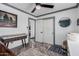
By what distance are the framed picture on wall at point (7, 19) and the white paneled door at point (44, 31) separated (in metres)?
1.63

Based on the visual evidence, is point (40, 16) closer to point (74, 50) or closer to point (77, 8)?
point (77, 8)

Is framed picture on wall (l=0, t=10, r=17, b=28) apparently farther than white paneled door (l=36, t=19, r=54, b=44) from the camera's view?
No

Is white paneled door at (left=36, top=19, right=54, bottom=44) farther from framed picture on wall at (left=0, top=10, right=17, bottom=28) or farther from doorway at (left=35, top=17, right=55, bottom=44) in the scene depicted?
framed picture on wall at (left=0, top=10, right=17, bottom=28)

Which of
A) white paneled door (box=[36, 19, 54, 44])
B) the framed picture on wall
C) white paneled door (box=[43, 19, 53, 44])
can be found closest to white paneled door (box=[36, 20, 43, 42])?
white paneled door (box=[36, 19, 54, 44])

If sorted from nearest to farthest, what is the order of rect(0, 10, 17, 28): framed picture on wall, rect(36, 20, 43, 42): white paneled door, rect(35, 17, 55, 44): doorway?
rect(0, 10, 17, 28): framed picture on wall, rect(35, 17, 55, 44): doorway, rect(36, 20, 43, 42): white paneled door

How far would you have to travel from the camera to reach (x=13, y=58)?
1.65 ft

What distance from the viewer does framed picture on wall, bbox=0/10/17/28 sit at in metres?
1.99

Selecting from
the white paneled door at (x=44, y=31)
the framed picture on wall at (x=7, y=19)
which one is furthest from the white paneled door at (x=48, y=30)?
the framed picture on wall at (x=7, y=19)

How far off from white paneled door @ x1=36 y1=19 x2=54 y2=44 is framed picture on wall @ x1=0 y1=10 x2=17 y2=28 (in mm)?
1630

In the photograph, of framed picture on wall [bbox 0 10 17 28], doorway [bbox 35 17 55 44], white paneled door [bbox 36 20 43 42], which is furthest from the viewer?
white paneled door [bbox 36 20 43 42]

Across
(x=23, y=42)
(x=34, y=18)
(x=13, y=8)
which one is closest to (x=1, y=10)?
(x=13, y=8)

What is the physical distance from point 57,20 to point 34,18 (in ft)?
4.26

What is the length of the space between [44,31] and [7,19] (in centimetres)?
206

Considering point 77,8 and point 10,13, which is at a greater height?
point 77,8
